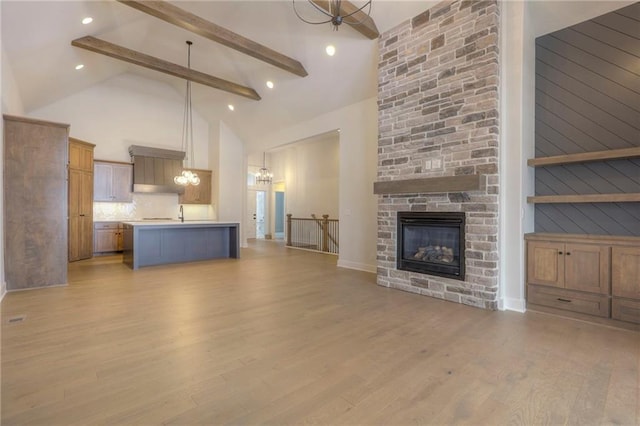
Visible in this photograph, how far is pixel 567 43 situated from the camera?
3.78 meters

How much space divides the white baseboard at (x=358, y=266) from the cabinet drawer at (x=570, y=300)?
101 inches

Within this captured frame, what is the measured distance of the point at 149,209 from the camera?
905cm

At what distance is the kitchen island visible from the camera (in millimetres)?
6219

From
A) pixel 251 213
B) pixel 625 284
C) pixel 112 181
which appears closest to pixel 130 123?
pixel 112 181

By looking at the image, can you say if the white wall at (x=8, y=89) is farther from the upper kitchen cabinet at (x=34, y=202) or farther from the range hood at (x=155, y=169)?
the range hood at (x=155, y=169)

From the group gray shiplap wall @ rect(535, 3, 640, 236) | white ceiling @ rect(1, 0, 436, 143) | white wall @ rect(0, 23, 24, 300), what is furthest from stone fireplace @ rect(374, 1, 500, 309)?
white wall @ rect(0, 23, 24, 300)

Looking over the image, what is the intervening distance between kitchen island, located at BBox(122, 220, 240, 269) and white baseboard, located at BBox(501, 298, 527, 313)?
5529 millimetres

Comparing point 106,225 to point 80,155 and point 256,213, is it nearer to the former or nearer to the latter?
point 80,155

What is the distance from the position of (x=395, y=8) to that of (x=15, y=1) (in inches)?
182

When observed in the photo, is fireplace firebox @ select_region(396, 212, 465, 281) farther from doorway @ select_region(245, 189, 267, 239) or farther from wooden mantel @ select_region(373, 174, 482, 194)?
doorway @ select_region(245, 189, 267, 239)

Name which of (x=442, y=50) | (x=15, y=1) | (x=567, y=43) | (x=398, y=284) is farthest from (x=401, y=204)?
(x=15, y=1)

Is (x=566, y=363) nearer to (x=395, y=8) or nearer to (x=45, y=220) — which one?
(x=395, y=8)

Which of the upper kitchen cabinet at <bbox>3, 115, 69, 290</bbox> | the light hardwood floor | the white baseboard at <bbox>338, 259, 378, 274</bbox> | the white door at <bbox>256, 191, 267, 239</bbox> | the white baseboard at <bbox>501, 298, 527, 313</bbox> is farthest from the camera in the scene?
the white door at <bbox>256, 191, 267, 239</bbox>

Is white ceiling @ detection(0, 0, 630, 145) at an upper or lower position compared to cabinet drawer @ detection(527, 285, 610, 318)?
upper
